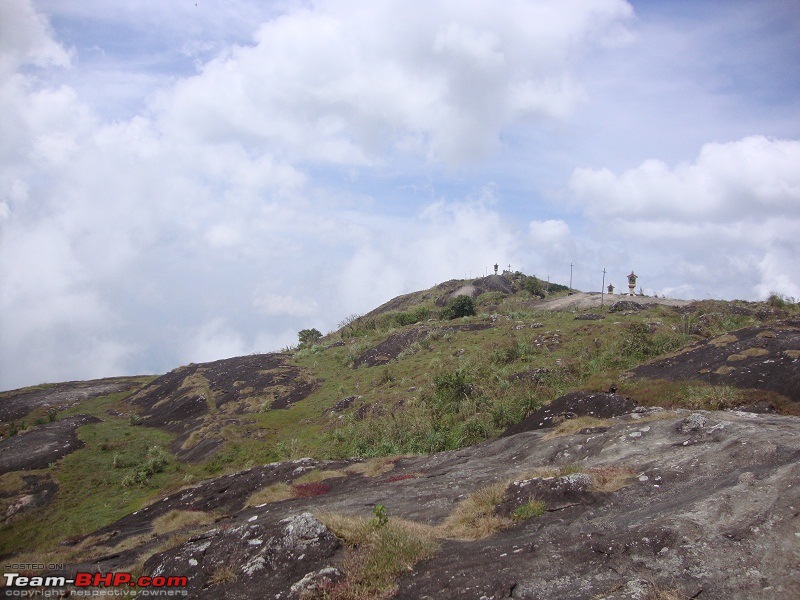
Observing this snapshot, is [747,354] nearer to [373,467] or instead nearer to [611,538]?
[373,467]

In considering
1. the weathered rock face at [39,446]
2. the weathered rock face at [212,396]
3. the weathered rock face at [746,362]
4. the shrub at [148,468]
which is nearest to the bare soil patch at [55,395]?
the weathered rock face at [212,396]

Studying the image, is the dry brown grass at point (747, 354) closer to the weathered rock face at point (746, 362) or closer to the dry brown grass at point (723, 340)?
the weathered rock face at point (746, 362)

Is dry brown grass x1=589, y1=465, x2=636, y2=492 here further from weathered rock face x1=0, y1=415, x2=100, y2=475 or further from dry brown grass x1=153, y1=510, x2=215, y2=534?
weathered rock face x1=0, y1=415, x2=100, y2=475

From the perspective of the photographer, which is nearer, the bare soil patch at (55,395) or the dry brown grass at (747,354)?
the dry brown grass at (747,354)

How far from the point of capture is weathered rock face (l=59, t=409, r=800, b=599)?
827 centimetres

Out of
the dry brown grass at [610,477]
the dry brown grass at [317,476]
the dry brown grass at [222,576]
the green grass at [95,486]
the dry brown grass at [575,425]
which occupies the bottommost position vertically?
the green grass at [95,486]

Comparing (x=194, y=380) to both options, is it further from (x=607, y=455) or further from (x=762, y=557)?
(x=762, y=557)

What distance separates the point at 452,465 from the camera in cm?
2052

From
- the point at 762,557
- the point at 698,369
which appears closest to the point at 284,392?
the point at 698,369

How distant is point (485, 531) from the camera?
11.3 m

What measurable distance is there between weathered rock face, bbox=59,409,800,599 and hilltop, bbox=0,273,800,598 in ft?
0.16

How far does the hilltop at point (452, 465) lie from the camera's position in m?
9.08

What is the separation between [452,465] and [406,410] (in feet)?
42.4

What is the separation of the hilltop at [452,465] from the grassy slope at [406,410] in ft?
0.60
